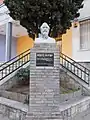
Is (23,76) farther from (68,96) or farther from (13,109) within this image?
(13,109)

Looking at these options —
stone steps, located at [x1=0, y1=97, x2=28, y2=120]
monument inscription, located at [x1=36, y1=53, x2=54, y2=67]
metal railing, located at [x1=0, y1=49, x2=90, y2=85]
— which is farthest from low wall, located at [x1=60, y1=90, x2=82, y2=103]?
monument inscription, located at [x1=36, y1=53, x2=54, y2=67]

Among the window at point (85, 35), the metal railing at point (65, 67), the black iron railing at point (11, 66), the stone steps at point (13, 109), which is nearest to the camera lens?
the stone steps at point (13, 109)

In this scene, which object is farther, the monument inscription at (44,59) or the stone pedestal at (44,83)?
the monument inscription at (44,59)

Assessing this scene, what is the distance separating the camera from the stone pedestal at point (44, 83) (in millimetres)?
5824

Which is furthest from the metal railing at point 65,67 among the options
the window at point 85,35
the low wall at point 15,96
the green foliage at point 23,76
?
the window at point 85,35

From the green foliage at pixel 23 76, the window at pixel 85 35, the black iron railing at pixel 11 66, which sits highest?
the window at pixel 85 35

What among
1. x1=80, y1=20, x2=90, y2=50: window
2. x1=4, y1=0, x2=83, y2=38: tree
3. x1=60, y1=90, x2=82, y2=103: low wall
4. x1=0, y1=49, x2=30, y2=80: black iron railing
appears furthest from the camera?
x1=80, y1=20, x2=90, y2=50: window

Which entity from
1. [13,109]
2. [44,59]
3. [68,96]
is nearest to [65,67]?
[68,96]

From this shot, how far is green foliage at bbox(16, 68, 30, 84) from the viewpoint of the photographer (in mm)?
8376

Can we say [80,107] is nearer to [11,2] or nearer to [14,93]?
[14,93]

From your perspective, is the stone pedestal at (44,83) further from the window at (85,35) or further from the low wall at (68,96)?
the window at (85,35)

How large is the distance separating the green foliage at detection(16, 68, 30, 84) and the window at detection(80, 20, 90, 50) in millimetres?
4168

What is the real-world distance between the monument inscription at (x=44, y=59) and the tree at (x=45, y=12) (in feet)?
9.34

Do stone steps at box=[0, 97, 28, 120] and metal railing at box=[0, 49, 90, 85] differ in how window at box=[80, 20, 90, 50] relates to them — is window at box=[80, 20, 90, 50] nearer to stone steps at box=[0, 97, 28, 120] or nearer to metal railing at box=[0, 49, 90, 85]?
metal railing at box=[0, 49, 90, 85]
